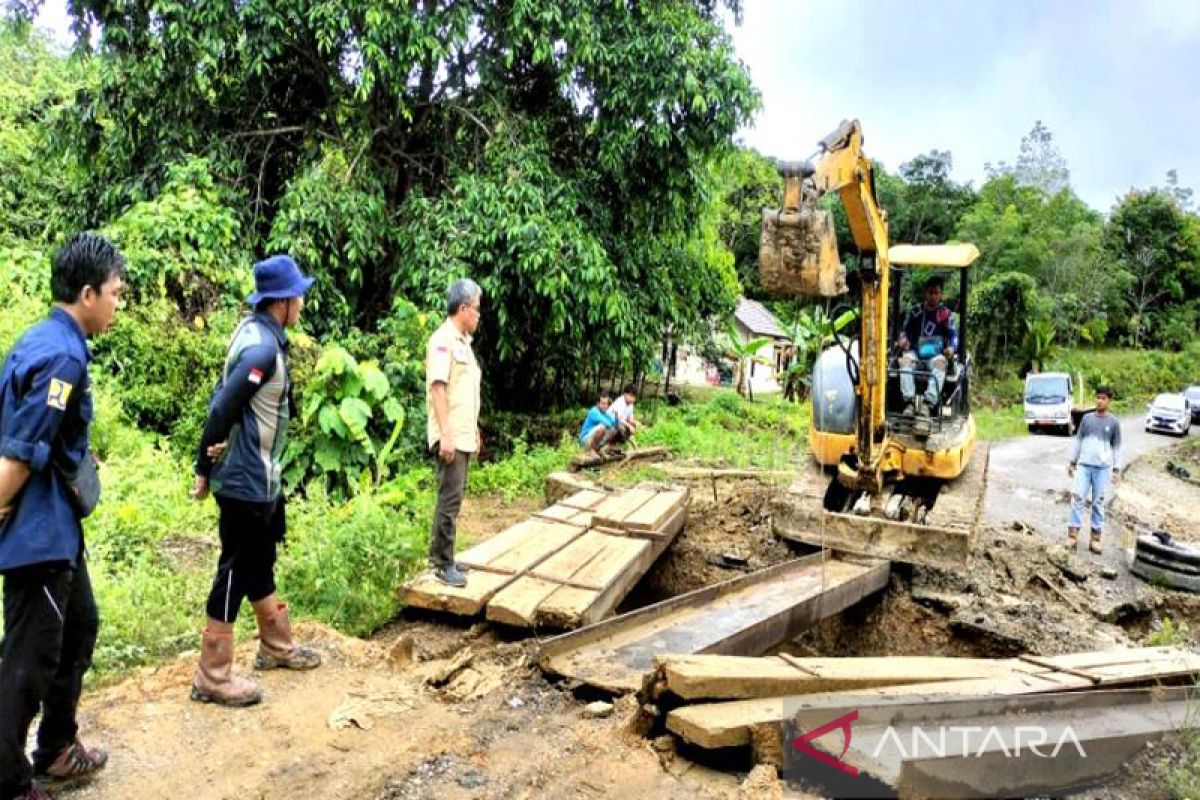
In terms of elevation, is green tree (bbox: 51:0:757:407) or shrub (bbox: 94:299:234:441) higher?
green tree (bbox: 51:0:757:407)

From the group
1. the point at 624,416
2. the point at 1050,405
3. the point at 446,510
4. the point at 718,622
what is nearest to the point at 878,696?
the point at 718,622

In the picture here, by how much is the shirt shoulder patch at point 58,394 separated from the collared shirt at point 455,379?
2010mm

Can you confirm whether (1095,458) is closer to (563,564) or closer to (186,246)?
(563,564)

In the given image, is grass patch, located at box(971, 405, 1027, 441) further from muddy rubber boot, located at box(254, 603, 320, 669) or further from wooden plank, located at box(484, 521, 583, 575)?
muddy rubber boot, located at box(254, 603, 320, 669)

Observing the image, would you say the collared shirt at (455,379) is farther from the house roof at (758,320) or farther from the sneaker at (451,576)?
the house roof at (758,320)

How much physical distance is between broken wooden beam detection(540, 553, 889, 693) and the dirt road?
20.1 ft

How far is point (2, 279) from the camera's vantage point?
28.8 ft

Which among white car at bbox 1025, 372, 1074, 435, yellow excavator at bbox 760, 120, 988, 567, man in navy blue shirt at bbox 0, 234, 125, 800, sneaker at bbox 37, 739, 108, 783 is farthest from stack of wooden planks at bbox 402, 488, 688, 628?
white car at bbox 1025, 372, 1074, 435

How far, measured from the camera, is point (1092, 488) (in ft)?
33.7

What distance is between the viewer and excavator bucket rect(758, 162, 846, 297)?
17.3 feet

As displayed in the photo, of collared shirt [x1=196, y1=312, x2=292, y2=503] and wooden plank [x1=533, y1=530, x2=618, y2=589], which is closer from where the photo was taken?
collared shirt [x1=196, y1=312, x2=292, y2=503]

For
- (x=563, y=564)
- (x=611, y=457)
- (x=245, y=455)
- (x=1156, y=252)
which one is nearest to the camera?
(x=245, y=455)

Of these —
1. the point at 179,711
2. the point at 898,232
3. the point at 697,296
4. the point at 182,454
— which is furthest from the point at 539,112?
the point at 898,232

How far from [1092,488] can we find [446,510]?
8885 mm
